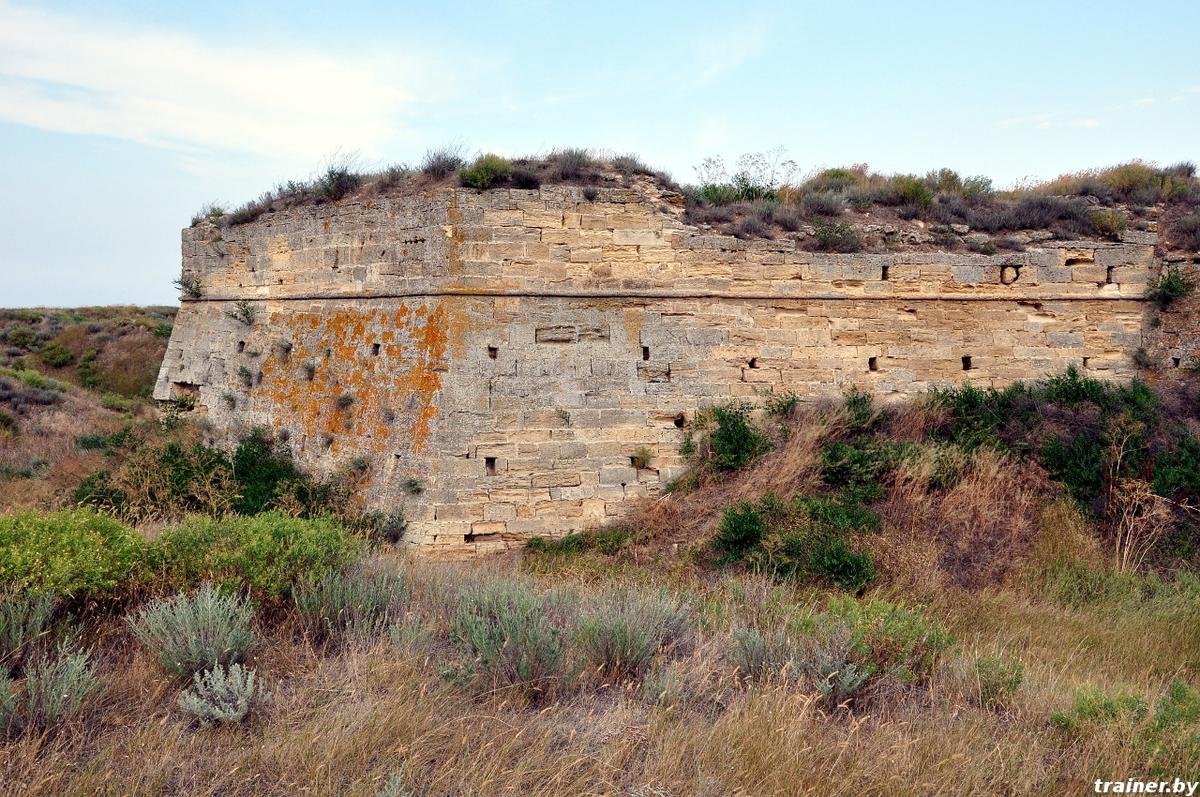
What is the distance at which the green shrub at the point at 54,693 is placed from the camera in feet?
11.1

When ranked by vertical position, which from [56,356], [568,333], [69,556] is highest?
[568,333]

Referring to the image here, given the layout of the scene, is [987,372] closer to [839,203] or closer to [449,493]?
[839,203]

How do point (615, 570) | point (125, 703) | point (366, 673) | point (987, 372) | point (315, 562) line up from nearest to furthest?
point (125, 703) < point (366, 673) < point (315, 562) < point (615, 570) < point (987, 372)

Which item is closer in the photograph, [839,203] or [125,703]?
[125,703]

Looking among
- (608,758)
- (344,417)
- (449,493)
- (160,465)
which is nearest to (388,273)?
(344,417)

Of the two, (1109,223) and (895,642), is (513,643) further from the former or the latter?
(1109,223)

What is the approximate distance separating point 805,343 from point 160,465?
7719mm

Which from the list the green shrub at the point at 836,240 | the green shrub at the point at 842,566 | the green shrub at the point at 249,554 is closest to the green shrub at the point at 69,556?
the green shrub at the point at 249,554

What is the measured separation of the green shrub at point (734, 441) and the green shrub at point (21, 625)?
6.17m

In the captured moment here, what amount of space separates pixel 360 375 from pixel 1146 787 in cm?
781

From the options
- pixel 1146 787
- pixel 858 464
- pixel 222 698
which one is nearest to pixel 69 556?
pixel 222 698

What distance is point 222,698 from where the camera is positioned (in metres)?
3.63

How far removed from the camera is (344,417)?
9.03 metres

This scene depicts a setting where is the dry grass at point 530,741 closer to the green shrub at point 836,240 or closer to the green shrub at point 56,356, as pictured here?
the green shrub at point 836,240
